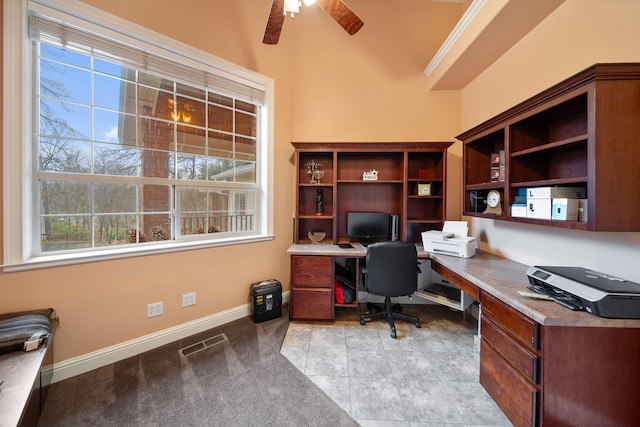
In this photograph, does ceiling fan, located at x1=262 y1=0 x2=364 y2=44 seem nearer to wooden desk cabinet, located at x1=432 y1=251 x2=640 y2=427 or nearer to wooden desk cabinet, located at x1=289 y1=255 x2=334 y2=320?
wooden desk cabinet, located at x1=289 y1=255 x2=334 y2=320

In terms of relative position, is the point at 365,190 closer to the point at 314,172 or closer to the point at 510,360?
the point at 314,172

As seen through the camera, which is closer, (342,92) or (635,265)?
(635,265)

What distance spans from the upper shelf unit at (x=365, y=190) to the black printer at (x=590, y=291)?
1485 mm

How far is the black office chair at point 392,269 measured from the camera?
2219 mm

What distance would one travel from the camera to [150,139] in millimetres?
2078

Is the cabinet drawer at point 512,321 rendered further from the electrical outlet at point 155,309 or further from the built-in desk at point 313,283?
the electrical outlet at point 155,309

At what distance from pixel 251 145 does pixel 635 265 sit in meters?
3.14

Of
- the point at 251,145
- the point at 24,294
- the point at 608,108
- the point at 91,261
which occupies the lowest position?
Answer: the point at 24,294

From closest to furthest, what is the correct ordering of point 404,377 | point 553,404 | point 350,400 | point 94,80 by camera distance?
point 553,404, point 350,400, point 404,377, point 94,80

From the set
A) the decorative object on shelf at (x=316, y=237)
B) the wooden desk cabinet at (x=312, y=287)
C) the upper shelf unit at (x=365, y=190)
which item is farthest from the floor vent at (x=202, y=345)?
the decorative object on shelf at (x=316, y=237)

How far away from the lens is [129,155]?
1979 millimetres

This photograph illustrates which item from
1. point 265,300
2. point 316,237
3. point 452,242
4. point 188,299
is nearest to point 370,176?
point 316,237

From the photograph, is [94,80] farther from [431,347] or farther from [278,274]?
[431,347]

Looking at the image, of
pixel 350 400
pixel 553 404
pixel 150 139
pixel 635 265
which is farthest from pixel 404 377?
pixel 150 139
